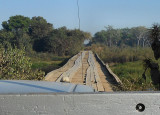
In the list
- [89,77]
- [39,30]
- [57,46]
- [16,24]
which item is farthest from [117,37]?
[89,77]

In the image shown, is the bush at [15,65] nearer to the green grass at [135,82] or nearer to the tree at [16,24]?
the green grass at [135,82]

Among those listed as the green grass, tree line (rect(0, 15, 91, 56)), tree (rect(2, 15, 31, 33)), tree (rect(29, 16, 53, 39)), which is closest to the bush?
the green grass

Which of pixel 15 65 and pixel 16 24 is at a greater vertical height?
pixel 16 24

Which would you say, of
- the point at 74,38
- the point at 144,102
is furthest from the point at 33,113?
the point at 74,38

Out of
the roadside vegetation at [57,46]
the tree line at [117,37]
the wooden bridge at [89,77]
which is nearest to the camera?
the wooden bridge at [89,77]

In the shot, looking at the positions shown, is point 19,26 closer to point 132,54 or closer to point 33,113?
point 132,54

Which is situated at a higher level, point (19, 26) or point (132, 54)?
point (19, 26)

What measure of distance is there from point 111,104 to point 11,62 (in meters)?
7.58

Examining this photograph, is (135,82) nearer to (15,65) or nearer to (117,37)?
(15,65)

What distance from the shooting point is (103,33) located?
9294cm

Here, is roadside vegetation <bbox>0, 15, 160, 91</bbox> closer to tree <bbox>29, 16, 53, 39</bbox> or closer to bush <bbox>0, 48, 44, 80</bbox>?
tree <bbox>29, 16, 53, 39</bbox>

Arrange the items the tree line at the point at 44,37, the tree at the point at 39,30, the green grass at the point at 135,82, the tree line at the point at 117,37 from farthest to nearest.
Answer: the tree line at the point at 117,37, the tree at the point at 39,30, the tree line at the point at 44,37, the green grass at the point at 135,82

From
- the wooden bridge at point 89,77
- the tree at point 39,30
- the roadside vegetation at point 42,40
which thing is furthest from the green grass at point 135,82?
the tree at point 39,30

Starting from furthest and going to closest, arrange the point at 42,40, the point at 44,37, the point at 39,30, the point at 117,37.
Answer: the point at 117,37 < the point at 39,30 < the point at 42,40 < the point at 44,37
